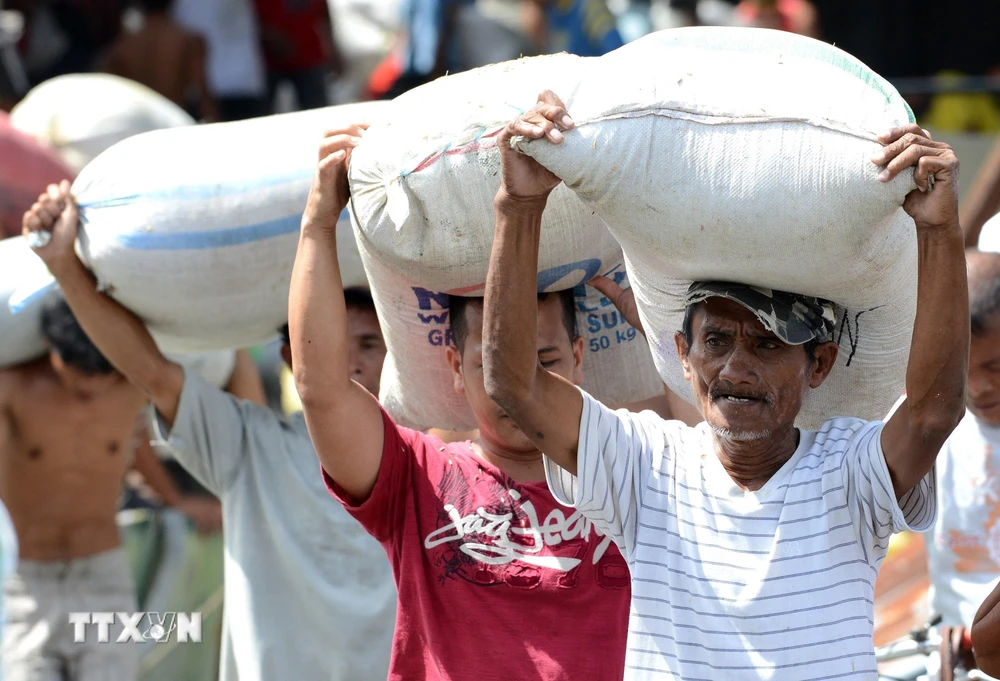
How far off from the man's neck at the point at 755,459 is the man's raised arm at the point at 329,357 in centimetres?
65

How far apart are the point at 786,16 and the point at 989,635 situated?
19.2 feet

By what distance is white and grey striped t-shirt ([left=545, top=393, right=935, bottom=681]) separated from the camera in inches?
79.6

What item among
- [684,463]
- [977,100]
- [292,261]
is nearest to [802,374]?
[684,463]

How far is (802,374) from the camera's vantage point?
2166 millimetres

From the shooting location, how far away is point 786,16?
7.64m

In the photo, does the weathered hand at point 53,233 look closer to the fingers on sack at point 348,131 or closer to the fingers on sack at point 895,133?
the fingers on sack at point 348,131

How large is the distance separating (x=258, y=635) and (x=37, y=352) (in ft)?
5.21

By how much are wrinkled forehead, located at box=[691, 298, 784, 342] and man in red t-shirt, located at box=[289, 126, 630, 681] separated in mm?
399

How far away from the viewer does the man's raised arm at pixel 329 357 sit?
7.97 feet

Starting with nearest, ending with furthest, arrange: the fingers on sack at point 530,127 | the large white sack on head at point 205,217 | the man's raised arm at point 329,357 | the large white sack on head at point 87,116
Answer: the fingers on sack at point 530,127
the man's raised arm at point 329,357
the large white sack on head at point 205,217
the large white sack on head at point 87,116

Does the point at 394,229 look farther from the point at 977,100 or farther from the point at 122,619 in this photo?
the point at 977,100

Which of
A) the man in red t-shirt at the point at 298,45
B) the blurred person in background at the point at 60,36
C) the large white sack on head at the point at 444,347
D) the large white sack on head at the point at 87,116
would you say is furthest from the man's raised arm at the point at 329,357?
the blurred person in background at the point at 60,36

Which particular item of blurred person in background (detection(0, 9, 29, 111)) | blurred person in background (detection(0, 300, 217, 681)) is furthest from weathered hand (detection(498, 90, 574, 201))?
blurred person in background (detection(0, 9, 29, 111))

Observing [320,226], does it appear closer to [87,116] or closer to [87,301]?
[87,301]
